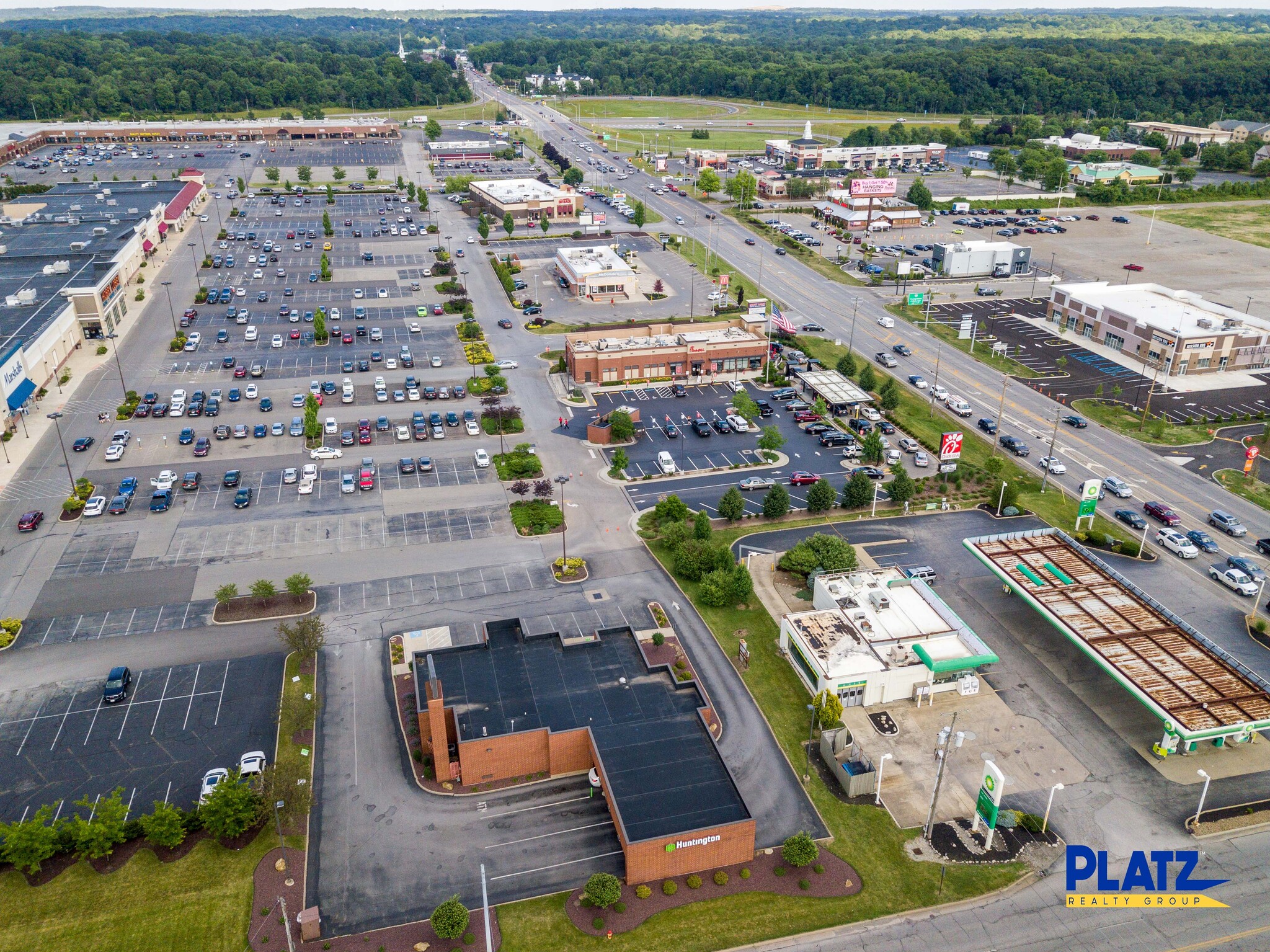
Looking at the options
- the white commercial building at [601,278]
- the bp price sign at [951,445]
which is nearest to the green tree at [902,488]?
the bp price sign at [951,445]

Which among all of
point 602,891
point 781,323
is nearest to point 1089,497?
point 781,323

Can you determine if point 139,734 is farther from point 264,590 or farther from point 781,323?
point 781,323

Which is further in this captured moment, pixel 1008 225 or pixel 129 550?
pixel 1008 225

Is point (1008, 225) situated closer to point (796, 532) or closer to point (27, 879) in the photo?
point (796, 532)

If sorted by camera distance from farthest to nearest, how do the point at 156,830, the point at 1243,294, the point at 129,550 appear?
the point at 1243,294
the point at 129,550
the point at 156,830

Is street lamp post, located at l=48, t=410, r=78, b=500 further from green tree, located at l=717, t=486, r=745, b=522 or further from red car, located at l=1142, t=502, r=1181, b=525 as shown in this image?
red car, located at l=1142, t=502, r=1181, b=525

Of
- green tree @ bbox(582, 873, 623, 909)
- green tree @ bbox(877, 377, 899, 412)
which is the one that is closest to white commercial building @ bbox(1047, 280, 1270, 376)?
green tree @ bbox(877, 377, 899, 412)

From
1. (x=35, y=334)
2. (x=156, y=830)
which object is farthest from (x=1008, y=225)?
(x=156, y=830)
